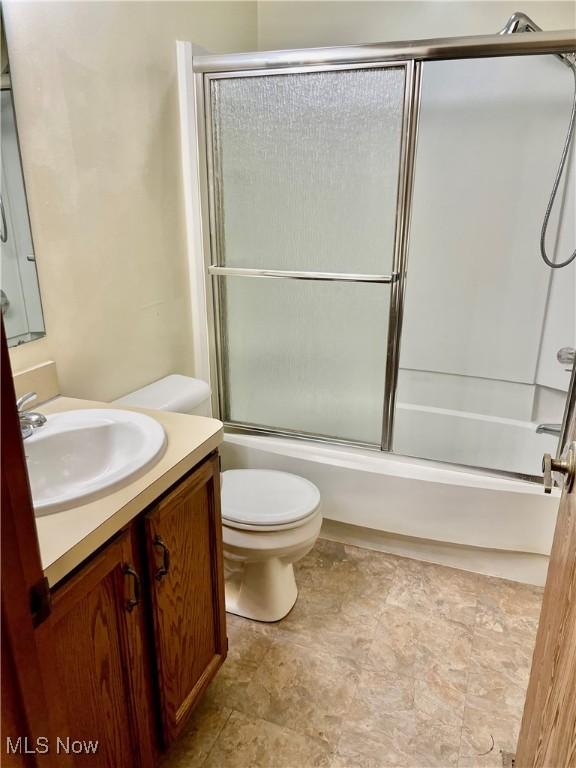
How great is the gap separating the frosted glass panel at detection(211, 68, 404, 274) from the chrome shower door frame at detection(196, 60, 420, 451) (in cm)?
2

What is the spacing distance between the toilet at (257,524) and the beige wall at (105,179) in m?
0.20

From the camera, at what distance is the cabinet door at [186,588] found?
120 cm

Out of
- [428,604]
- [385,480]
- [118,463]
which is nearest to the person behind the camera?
[118,463]

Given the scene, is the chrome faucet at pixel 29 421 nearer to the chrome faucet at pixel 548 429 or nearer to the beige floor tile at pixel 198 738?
the beige floor tile at pixel 198 738

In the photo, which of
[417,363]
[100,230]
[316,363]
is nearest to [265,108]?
[100,230]

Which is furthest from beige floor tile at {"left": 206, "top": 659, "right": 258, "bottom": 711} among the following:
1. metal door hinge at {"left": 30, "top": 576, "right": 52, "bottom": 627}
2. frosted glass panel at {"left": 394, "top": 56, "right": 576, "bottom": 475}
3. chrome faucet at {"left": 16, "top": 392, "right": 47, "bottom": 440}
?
metal door hinge at {"left": 30, "top": 576, "right": 52, "bottom": 627}

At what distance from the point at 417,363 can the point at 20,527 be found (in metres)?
2.51

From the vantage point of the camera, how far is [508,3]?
2236mm

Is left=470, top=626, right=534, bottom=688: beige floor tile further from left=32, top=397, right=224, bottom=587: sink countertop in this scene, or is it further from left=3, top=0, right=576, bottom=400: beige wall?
left=3, top=0, right=576, bottom=400: beige wall

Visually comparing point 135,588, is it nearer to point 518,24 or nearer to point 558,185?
point 518,24

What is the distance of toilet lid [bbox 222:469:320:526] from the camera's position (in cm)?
179

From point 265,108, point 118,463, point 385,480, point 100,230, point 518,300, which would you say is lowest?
point 385,480

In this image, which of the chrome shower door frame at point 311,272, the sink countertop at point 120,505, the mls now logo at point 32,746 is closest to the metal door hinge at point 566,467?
the sink countertop at point 120,505

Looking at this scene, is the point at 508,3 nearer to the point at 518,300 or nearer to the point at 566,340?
the point at 518,300
